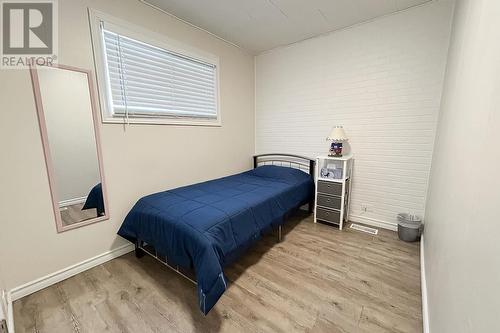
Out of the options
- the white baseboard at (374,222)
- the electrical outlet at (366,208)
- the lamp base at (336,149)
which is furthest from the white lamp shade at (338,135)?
the white baseboard at (374,222)

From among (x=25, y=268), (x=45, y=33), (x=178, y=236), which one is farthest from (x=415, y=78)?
(x=25, y=268)

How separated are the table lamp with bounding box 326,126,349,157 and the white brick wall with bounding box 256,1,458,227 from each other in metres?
0.19

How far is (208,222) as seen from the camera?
163cm

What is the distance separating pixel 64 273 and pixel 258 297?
1.74 meters

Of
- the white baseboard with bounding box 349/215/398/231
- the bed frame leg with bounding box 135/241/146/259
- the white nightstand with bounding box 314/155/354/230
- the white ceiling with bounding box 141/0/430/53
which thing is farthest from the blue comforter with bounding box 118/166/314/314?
the white ceiling with bounding box 141/0/430/53

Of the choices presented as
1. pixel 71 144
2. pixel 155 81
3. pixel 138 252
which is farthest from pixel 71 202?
pixel 155 81

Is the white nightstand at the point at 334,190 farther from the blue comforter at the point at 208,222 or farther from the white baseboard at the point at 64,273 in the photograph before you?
the white baseboard at the point at 64,273

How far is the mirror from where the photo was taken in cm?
168

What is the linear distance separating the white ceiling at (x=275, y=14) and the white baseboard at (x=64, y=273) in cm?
264

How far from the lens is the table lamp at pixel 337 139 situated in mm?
2690

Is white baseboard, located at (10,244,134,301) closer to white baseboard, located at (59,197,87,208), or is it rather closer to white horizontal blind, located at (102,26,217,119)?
white baseboard, located at (59,197,87,208)

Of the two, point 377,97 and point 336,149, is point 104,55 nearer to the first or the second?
point 336,149

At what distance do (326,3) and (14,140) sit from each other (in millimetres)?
3078

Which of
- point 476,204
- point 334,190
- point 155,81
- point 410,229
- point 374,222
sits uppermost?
point 155,81
